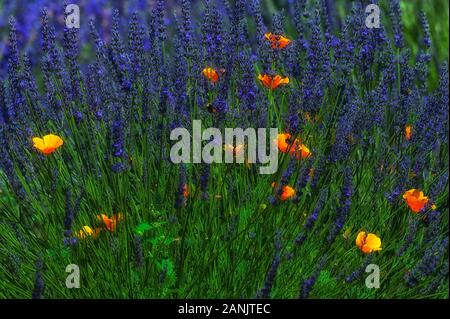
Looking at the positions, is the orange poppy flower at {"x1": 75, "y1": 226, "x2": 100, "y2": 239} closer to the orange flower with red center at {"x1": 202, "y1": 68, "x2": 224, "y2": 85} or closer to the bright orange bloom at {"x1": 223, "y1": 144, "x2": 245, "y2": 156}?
the bright orange bloom at {"x1": 223, "y1": 144, "x2": 245, "y2": 156}

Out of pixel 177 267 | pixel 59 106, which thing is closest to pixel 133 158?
pixel 59 106

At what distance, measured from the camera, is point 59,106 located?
2.78 m

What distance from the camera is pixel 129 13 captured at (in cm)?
Result: 437

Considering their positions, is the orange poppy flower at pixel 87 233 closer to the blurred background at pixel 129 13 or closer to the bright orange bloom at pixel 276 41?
the bright orange bloom at pixel 276 41

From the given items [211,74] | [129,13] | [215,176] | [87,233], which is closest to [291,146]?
[215,176]

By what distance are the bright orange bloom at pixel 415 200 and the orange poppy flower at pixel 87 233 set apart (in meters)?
0.95

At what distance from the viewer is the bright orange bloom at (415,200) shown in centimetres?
250

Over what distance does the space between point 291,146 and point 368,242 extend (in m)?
0.36

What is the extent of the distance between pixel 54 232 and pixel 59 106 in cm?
42

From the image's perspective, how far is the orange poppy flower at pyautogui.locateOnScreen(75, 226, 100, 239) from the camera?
97.9 inches

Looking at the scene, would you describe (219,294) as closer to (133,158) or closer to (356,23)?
(133,158)

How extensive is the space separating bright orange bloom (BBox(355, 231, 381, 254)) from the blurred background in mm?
1884

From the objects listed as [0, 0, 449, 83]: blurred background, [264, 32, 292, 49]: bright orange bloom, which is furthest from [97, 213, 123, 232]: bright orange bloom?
[0, 0, 449, 83]: blurred background
